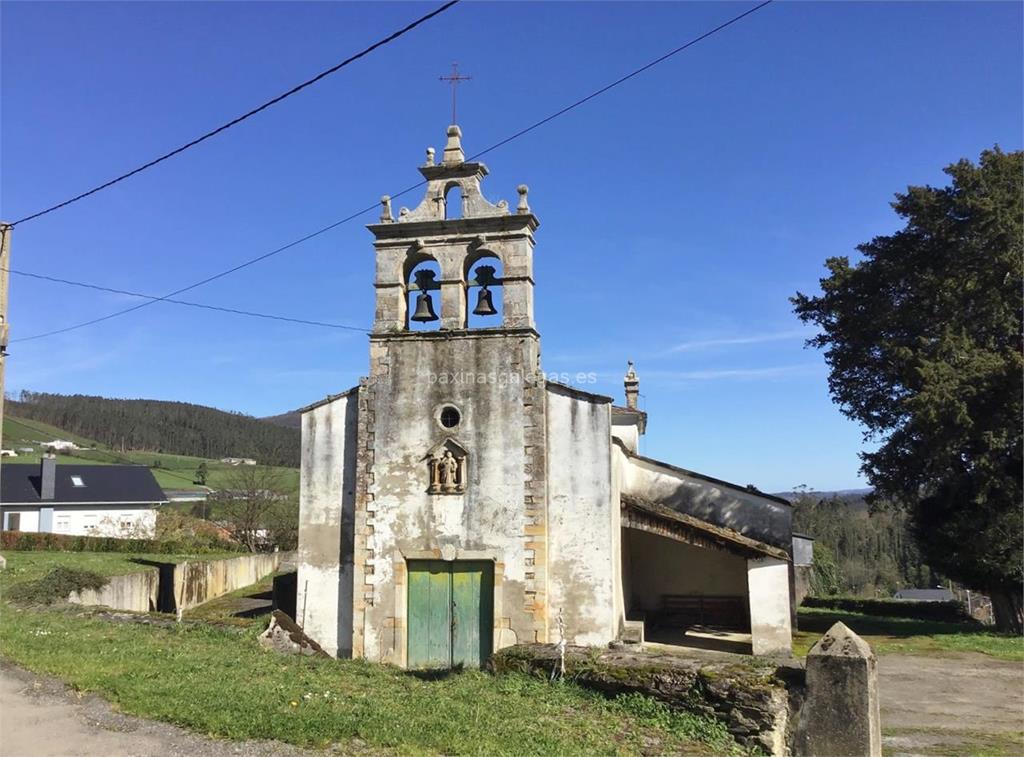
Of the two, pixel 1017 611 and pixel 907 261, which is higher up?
pixel 907 261

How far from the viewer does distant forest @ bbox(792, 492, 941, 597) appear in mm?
59812

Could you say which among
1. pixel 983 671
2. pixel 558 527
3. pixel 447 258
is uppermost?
pixel 447 258

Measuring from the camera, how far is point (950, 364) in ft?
62.7

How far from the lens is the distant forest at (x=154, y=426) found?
4215 inches

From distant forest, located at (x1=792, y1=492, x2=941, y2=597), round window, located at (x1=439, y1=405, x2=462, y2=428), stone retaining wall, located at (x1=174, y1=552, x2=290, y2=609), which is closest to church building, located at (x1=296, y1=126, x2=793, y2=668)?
round window, located at (x1=439, y1=405, x2=462, y2=428)

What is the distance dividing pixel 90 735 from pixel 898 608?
2835cm

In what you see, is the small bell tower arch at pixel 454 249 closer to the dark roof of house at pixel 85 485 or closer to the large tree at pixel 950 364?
the large tree at pixel 950 364

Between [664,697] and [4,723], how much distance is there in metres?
6.10

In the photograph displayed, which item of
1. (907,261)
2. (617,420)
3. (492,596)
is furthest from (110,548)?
(907,261)

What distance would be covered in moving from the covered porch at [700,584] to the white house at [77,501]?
1507 inches

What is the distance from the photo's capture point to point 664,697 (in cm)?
753

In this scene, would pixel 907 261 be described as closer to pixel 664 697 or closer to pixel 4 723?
pixel 664 697

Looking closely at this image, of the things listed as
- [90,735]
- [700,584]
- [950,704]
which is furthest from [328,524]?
[950,704]

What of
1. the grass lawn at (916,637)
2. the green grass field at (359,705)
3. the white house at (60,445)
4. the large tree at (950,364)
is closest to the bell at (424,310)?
the green grass field at (359,705)
